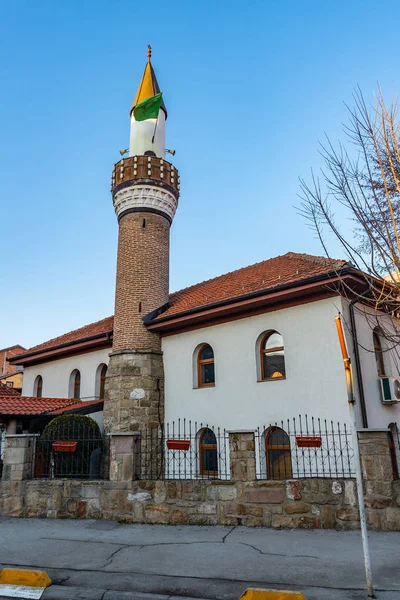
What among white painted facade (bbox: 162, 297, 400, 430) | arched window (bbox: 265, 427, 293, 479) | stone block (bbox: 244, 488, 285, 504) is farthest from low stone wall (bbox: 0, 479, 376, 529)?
arched window (bbox: 265, 427, 293, 479)

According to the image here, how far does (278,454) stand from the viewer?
11.1 metres

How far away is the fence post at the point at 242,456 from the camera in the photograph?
8323 millimetres

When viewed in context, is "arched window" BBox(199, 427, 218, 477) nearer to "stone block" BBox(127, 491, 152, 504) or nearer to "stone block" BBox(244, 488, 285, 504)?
"stone block" BBox(127, 491, 152, 504)

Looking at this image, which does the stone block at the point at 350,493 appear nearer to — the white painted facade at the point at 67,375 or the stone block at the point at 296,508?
the stone block at the point at 296,508

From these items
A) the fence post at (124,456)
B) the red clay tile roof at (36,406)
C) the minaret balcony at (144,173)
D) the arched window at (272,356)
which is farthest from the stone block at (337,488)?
the minaret balcony at (144,173)

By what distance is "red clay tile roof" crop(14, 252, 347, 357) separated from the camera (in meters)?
11.5

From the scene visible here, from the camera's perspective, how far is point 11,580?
18.2 ft

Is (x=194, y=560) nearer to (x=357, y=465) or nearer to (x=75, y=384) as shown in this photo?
Answer: (x=357, y=465)

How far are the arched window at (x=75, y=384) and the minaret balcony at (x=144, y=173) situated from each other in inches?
281

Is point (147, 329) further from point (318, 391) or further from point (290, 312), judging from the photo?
point (318, 391)

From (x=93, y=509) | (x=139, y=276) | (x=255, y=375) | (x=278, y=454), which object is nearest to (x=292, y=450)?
(x=278, y=454)

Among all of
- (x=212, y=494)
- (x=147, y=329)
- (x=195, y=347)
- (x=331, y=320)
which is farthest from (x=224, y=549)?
(x=147, y=329)

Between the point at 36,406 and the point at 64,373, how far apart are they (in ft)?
10.4

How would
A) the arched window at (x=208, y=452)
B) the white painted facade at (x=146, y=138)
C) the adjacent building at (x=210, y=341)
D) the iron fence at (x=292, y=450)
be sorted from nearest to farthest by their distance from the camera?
1. the iron fence at (x=292, y=450)
2. the adjacent building at (x=210, y=341)
3. the arched window at (x=208, y=452)
4. the white painted facade at (x=146, y=138)
